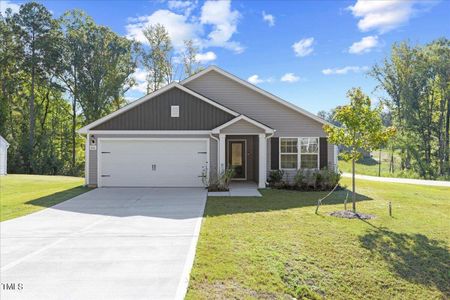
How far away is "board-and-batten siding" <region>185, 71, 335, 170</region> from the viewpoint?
51.4 ft

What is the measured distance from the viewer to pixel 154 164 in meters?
14.8

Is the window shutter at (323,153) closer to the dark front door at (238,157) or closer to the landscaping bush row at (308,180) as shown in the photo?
the landscaping bush row at (308,180)

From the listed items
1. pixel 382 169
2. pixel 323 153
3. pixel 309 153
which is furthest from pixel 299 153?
pixel 382 169

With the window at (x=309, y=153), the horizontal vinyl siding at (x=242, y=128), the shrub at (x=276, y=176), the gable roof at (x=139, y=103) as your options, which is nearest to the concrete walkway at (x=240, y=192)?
the shrub at (x=276, y=176)

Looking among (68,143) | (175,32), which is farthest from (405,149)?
(68,143)

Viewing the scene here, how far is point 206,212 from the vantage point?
9375 millimetres

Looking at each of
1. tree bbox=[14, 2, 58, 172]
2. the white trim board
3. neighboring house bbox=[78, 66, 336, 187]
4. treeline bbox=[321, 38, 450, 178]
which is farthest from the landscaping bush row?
tree bbox=[14, 2, 58, 172]

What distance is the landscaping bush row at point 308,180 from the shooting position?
46.8ft

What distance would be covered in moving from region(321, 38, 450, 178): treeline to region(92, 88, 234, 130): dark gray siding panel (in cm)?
2528

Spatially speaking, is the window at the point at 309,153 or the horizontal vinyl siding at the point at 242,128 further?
the window at the point at 309,153

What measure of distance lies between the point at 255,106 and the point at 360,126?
784 cm

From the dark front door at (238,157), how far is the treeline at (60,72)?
18.1 meters

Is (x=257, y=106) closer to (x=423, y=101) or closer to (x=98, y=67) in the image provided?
(x=98, y=67)

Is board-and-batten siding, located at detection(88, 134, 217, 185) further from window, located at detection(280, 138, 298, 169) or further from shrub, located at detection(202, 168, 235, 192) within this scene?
window, located at detection(280, 138, 298, 169)
